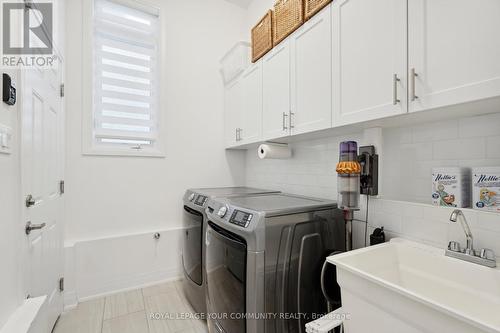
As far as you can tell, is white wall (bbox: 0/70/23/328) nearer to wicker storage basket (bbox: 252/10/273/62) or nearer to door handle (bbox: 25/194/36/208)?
door handle (bbox: 25/194/36/208)

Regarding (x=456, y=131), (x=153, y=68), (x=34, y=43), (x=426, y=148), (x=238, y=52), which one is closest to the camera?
(x=456, y=131)

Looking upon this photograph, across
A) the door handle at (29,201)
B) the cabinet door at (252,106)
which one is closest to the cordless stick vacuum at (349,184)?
the cabinet door at (252,106)

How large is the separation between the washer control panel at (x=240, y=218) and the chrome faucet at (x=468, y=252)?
0.94 meters

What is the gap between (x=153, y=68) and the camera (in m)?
2.59

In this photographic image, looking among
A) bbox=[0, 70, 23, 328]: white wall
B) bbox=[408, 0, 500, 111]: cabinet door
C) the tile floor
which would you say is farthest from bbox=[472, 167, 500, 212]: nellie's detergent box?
bbox=[0, 70, 23, 328]: white wall

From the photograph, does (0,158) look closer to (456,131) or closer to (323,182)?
(323,182)

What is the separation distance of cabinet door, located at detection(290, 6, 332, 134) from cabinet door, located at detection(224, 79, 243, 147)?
893 millimetres

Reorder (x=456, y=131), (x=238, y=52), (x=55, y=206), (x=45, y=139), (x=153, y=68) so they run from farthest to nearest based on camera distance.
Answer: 1. (x=153, y=68)
2. (x=238, y=52)
3. (x=55, y=206)
4. (x=45, y=139)
5. (x=456, y=131)

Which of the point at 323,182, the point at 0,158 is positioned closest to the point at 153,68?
the point at 0,158

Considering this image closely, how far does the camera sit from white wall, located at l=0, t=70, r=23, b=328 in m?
1.02

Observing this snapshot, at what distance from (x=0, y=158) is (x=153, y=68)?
190 cm

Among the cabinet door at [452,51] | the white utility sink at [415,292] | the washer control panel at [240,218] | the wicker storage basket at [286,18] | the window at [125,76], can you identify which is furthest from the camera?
the window at [125,76]

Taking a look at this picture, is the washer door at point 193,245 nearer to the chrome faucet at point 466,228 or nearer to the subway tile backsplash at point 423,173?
the subway tile backsplash at point 423,173

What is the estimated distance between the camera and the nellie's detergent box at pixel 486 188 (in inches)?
39.6
